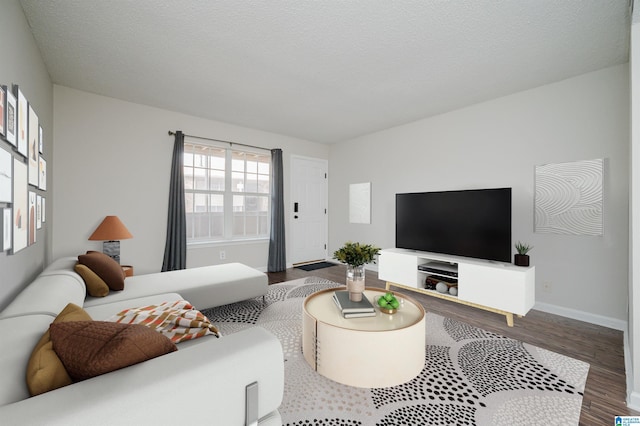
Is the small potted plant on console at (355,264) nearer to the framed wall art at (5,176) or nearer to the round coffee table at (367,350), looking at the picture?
the round coffee table at (367,350)

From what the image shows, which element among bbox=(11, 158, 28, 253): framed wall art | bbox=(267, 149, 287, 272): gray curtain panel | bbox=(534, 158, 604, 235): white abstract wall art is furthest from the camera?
bbox=(267, 149, 287, 272): gray curtain panel

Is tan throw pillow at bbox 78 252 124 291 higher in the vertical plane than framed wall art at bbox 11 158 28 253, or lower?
lower

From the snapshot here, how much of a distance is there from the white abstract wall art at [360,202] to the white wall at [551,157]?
737 mm

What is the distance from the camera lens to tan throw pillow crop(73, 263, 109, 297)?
7.13ft

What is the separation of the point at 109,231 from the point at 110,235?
0.18ft

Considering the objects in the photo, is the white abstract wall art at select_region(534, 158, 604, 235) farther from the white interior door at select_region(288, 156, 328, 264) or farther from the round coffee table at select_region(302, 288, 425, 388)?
the white interior door at select_region(288, 156, 328, 264)

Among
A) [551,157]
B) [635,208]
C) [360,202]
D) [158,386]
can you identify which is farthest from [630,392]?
[360,202]

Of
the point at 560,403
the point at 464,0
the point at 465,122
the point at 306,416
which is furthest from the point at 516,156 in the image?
the point at 306,416

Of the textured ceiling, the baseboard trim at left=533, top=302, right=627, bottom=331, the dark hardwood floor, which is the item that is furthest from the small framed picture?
the baseboard trim at left=533, top=302, right=627, bottom=331

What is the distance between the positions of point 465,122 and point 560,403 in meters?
→ 3.14

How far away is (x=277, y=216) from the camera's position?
4.94 metres

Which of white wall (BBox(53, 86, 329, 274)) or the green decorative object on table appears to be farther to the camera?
white wall (BBox(53, 86, 329, 274))

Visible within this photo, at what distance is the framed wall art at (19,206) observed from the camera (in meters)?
1.65

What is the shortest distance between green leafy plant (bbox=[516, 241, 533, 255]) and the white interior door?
343cm
